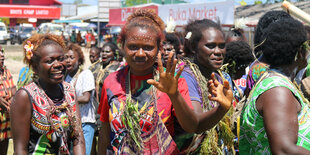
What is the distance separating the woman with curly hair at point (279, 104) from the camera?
2215 mm

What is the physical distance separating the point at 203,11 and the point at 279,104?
1281 cm

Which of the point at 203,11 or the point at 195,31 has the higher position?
the point at 203,11

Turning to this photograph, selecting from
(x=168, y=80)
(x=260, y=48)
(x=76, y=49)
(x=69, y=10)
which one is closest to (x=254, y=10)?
(x=76, y=49)

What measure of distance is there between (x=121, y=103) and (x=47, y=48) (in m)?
0.96

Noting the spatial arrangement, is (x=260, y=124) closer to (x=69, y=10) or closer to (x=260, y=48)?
(x=260, y=48)

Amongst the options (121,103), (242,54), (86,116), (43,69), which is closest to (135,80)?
(121,103)

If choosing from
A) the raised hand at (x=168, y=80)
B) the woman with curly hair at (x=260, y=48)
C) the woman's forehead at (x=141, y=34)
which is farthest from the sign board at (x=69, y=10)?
the raised hand at (x=168, y=80)

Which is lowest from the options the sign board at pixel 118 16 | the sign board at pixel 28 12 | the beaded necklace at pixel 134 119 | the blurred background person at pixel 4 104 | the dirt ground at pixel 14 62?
the dirt ground at pixel 14 62

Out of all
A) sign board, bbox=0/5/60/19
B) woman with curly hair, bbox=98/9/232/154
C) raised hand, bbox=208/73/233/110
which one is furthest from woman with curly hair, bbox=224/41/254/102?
sign board, bbox=0/5/60/19

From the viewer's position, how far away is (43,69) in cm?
316

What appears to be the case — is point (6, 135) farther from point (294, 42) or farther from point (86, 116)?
point (294, 42)

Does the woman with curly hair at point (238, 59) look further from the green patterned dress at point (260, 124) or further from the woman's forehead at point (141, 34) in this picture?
the woman's forehead at point (141, 34)

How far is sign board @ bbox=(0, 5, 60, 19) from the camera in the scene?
45.9m

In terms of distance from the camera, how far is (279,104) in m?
2.24
